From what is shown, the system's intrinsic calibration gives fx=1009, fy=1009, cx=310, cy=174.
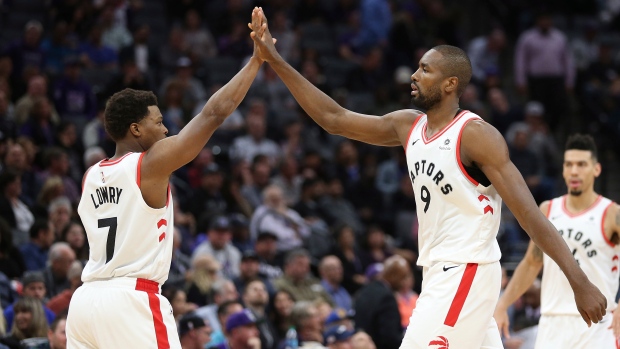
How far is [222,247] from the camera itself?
13734 millimetres

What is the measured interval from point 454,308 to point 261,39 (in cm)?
246

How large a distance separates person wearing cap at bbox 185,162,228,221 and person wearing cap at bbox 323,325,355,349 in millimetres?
4277

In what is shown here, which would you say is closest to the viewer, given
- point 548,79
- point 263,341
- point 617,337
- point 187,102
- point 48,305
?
point 617,337

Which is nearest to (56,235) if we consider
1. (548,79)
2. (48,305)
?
(48,305)

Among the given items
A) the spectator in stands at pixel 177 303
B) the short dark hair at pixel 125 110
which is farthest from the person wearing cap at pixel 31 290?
the short dark hair at pixel 125 110

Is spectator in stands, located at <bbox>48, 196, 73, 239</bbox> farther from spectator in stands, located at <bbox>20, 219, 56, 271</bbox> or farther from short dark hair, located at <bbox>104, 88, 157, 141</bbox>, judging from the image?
short dark hair, located at <bbox>104, 88, 157, 141</bbox>

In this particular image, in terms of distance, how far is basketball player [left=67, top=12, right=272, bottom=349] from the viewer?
636 cm

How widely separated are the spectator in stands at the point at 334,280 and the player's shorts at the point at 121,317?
7458 millimetres

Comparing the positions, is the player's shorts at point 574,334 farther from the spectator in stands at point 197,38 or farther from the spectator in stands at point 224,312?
the spectator in stands at point 197,38

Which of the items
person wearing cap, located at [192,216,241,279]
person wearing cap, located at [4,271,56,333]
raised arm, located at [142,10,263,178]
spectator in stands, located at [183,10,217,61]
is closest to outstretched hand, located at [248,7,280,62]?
raised arm, located at [142,10,263,178]

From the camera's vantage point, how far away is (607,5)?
75.1 ft

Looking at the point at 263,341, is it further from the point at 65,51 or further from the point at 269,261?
the point at 65,51

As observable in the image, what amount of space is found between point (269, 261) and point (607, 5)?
487 inches

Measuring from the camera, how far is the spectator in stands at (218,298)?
37.5 ft
